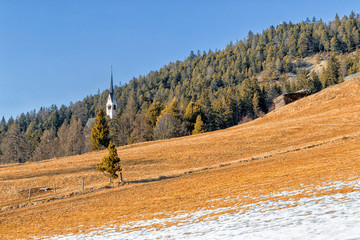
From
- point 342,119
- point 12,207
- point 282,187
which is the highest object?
point 342,119

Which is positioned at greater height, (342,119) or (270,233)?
(342,119)

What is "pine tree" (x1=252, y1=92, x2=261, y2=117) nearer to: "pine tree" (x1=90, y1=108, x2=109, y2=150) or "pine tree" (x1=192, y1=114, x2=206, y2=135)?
"pine tree" (x1=192, y1=114, x2=206, y2=135)

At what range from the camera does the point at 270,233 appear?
7031mm

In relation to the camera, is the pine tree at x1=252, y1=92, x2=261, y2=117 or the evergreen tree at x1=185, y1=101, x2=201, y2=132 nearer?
the evergreen tree at x1=185, y1=101, x2=201, y2=132

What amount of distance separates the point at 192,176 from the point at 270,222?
2070cm

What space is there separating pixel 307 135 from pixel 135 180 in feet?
94.3

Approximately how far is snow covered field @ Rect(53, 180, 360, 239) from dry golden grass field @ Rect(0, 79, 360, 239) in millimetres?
1240

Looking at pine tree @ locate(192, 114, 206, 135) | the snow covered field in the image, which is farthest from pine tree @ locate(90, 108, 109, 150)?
the snow covered field

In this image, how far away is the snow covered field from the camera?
6590 mm

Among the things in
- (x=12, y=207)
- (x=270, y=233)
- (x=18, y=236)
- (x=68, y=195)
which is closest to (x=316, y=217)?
(x=270, y=233)

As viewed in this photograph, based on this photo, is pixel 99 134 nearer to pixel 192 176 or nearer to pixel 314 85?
pixel 192 176

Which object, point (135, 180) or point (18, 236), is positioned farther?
point (135, 180)

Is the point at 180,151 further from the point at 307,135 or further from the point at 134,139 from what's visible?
the point at 134,139

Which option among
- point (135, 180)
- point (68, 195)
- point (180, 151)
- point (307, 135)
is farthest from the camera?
point (180, 151)
